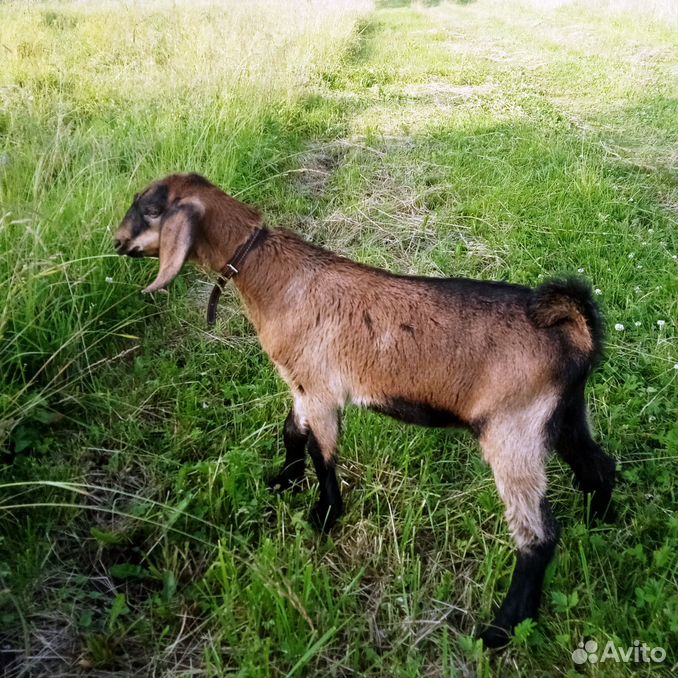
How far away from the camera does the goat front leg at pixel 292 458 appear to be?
9.22ft

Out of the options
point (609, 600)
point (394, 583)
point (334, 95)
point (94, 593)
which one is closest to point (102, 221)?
point (94, 593)

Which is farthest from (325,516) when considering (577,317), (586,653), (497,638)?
(577,317)

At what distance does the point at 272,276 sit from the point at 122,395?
4.01 ft

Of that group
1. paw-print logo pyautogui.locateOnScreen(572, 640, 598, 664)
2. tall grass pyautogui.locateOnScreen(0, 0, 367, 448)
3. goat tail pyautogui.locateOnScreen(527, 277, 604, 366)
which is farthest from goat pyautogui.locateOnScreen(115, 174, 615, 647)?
tall grass pyautogui.locateOnScreen(0, 0, 367, 448)

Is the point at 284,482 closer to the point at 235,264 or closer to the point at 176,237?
the point at 235,264

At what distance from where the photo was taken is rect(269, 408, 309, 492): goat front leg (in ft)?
9.22

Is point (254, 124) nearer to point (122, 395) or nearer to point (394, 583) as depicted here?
point (122, 395)

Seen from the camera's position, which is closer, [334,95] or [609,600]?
[609,600]

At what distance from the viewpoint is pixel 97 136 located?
498 centimetres

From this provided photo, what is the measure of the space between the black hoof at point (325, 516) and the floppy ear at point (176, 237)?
3.98 feet

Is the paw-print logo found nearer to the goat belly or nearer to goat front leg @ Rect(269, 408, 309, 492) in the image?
the goat belly

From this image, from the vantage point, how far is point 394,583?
2.46 m

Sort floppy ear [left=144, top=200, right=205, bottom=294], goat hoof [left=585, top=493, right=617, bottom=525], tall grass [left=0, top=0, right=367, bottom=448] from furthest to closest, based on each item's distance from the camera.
Answer: tall grass [left=0, top=0, right=367, bottom=448], goat hoof [left=585, top=493, right=617, bottom=525], floppy ear [left=144, top=200, right=205, bottom=294]

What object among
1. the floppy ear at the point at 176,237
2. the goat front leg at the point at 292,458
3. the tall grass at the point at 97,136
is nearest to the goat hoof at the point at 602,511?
the goat front leg at the point at 292,458
